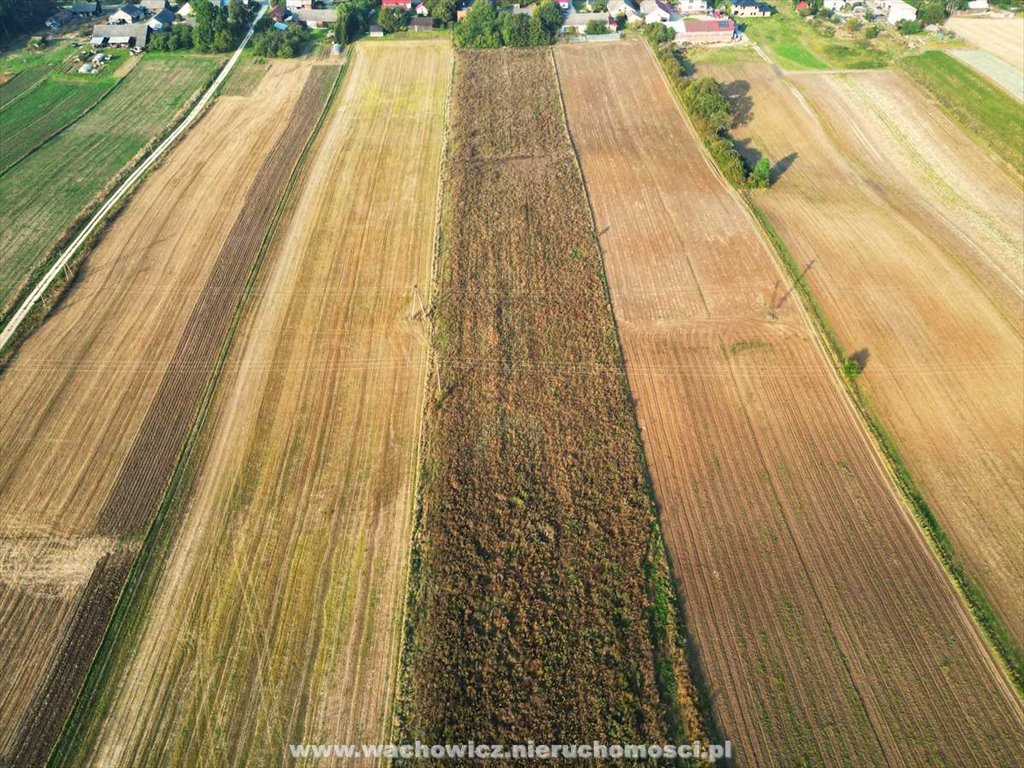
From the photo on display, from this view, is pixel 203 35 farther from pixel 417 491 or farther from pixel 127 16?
pixel 417 491

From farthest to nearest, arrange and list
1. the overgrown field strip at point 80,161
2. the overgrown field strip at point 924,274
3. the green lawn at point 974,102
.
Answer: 1. the green lawn at point 974,102
2. the overgrown field strip at point 80,161
3. the overgrown field strip at point 924,274

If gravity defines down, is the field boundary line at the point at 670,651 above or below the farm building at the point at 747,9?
below

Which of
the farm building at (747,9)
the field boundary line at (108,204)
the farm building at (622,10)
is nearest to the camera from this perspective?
the field boundary line at (108,204)

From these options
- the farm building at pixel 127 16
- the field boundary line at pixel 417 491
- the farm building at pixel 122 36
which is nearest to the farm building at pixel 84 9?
the farm building at pixel 127 16

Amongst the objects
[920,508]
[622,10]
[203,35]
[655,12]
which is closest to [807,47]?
[655,12]

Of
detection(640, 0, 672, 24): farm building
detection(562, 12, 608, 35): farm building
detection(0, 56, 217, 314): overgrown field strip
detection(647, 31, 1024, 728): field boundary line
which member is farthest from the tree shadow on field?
detection(0, 56, 217, 314): overgrown field strip

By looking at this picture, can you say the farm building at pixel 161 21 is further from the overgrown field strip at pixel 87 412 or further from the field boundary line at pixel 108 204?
the overgrown field strip at pixel 87 412
